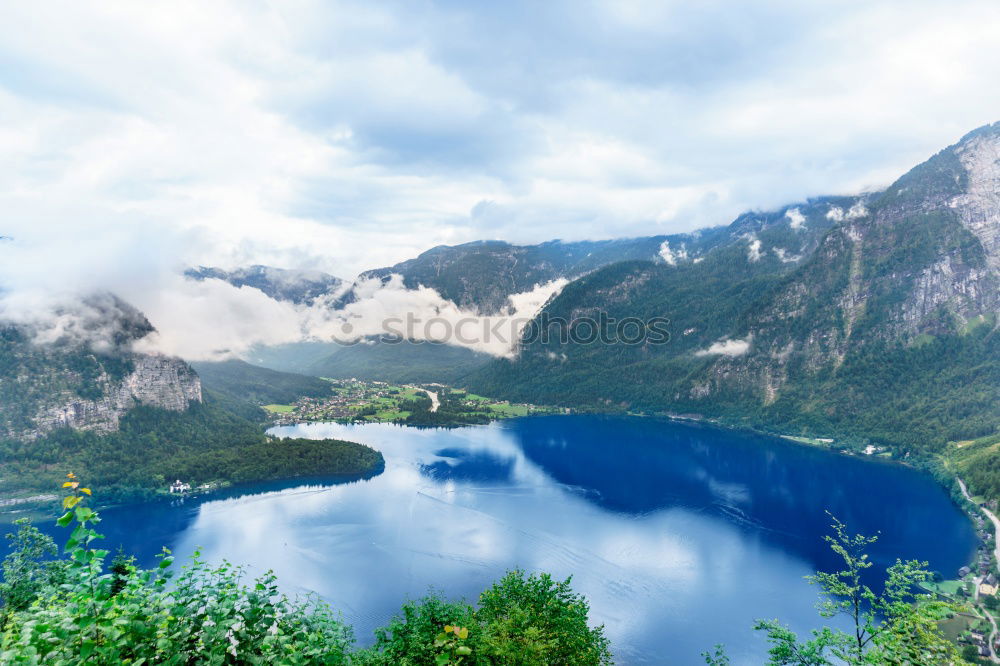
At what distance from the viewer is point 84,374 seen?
322 feet

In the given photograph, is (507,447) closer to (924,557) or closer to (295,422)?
(295,422)

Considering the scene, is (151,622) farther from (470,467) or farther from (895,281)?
(895,281)

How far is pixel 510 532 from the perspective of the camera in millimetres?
62344

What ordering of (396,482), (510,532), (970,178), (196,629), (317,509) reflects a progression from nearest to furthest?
(196,629), (510,532), (317,509), (396,482), (970,178)

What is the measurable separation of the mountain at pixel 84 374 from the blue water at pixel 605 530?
32881 millimetres

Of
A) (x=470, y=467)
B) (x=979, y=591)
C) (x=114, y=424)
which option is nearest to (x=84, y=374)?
(x=114, y=424)

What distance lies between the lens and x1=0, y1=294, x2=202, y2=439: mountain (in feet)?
291

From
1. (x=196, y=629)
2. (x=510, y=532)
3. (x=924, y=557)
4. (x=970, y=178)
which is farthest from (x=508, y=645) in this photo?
(x=970, y=178)

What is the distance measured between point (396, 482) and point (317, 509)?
15.5 m

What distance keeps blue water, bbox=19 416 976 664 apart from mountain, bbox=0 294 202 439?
1295 inches

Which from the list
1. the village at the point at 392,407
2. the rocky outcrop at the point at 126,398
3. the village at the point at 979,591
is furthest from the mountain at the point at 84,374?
the village at the point at 979,591

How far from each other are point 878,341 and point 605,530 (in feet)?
423

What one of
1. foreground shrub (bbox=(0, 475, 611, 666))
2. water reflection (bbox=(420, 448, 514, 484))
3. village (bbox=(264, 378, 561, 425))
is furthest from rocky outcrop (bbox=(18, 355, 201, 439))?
foreground shrub (bbox=(0, 475, 611, 666))

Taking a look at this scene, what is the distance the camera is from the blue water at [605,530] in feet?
150
